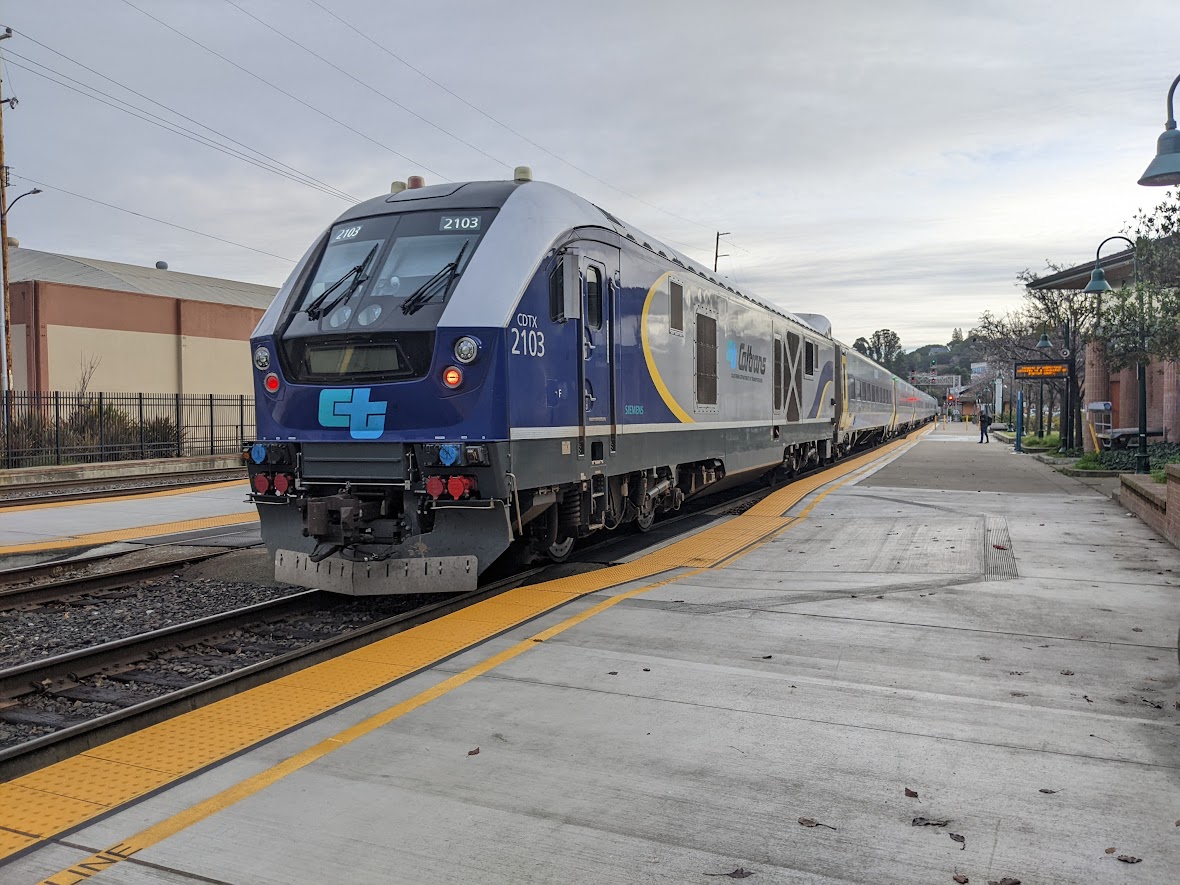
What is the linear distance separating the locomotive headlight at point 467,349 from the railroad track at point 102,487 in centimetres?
1176

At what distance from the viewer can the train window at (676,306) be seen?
10328mm

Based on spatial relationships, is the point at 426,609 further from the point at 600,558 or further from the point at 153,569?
the point at 153,569

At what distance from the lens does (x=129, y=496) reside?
16766mm

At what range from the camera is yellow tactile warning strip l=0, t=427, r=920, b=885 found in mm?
3531

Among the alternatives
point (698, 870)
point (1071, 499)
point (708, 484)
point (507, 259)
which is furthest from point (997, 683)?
point (1071, 499)

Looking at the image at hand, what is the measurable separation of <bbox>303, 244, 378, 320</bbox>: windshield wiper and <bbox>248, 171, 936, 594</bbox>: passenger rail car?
0.01 metres

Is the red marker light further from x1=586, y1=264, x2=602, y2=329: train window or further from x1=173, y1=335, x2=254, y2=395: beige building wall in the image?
x1=173, y1=335, x2=254, y2=395: beige building wall

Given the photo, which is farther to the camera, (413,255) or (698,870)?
(413,255)

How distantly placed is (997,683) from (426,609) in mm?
3988

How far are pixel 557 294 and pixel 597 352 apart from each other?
0.92 meters

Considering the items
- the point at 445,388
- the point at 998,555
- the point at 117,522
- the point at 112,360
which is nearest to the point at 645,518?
the point at 998,555

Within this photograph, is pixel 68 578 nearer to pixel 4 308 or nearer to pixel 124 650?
pixel 124 650

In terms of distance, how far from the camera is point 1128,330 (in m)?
19.0

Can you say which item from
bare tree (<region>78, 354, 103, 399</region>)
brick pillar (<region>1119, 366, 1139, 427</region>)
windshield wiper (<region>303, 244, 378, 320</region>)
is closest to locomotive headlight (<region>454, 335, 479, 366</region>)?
windshield wiper (<region>303, 244, 378, 320</region>)
